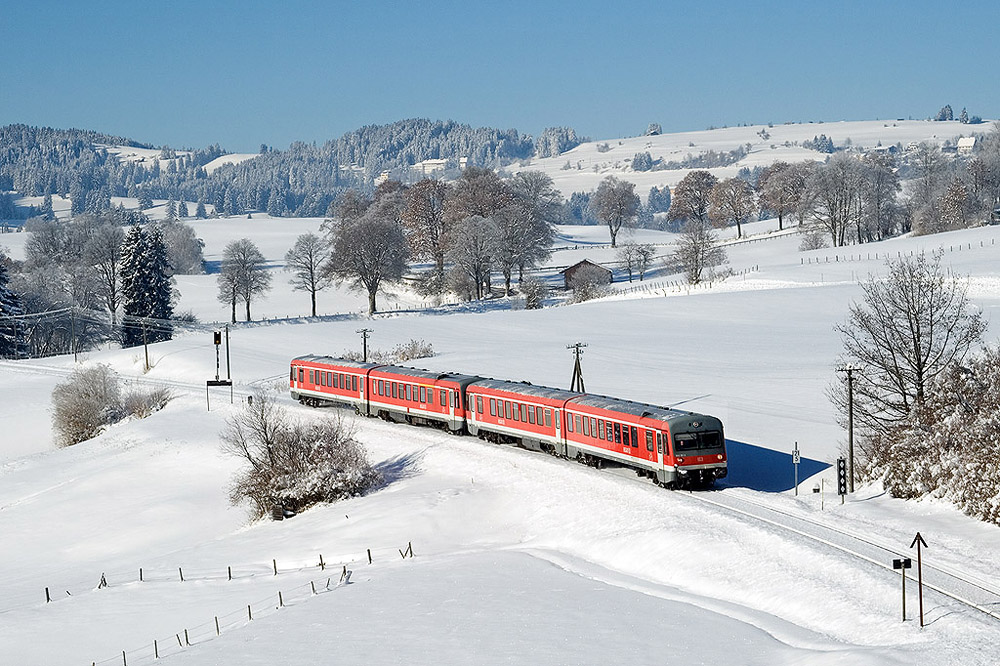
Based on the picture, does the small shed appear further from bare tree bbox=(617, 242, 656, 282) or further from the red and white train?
the red and white train

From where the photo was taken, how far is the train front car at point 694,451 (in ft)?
124

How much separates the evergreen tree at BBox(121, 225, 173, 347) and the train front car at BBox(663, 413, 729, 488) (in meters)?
77.9

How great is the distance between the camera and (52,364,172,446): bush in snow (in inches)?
2849

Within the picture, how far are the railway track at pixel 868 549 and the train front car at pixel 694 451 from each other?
75 centimetres

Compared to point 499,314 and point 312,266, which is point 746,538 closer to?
point 499,314

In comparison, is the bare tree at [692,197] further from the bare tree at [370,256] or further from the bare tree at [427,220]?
the bare tree at [370,256]

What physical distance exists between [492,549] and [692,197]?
5772 inches

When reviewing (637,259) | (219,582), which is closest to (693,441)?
(219,582)

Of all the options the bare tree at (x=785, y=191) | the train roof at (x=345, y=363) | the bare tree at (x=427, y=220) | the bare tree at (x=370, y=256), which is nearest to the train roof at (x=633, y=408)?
the train roof at (x=345, y=363)

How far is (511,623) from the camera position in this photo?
93.8ft

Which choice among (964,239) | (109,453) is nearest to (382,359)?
(109,453)

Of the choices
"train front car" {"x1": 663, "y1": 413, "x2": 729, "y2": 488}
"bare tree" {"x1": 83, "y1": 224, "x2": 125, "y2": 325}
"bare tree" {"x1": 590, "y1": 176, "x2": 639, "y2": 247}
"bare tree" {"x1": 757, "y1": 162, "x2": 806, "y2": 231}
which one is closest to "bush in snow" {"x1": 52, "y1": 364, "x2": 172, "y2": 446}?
"train front car" {"x1": 663, "y1": 413, "x2": 729, "y2": 488}

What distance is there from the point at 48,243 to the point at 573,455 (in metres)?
137

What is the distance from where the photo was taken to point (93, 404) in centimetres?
7300
